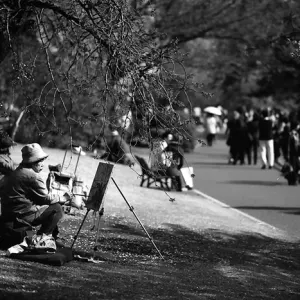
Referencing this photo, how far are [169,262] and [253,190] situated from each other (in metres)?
11.5

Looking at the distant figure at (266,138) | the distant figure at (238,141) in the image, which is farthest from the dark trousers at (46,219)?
the distant figure at (238,141)

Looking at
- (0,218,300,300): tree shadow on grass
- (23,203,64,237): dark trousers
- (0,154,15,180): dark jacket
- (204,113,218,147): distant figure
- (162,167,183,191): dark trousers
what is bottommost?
(0,218,300,300): tree shadow on grass

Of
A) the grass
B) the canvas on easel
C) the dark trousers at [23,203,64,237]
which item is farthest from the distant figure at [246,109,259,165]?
the dark trousers at [23,203,64,237]

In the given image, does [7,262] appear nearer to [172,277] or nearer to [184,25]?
[172,277]

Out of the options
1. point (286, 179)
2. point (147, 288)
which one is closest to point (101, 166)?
point (147, 288)

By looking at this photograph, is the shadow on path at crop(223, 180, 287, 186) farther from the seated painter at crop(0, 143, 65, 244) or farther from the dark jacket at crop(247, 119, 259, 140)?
the seated painter at crop(0, 143, 65, 244)

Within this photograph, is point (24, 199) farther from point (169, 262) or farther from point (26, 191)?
point (169, 262)

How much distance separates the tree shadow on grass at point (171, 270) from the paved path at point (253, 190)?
2.15 meters

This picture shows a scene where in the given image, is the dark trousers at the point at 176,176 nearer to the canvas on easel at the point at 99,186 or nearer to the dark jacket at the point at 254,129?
the canvas on easel at the point at 99,186

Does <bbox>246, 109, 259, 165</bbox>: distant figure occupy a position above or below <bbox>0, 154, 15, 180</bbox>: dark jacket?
above

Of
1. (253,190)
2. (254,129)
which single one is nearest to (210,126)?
(254,129)

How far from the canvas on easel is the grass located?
74 cm

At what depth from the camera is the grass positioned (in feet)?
34.3

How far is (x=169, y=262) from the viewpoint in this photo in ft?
42.2
